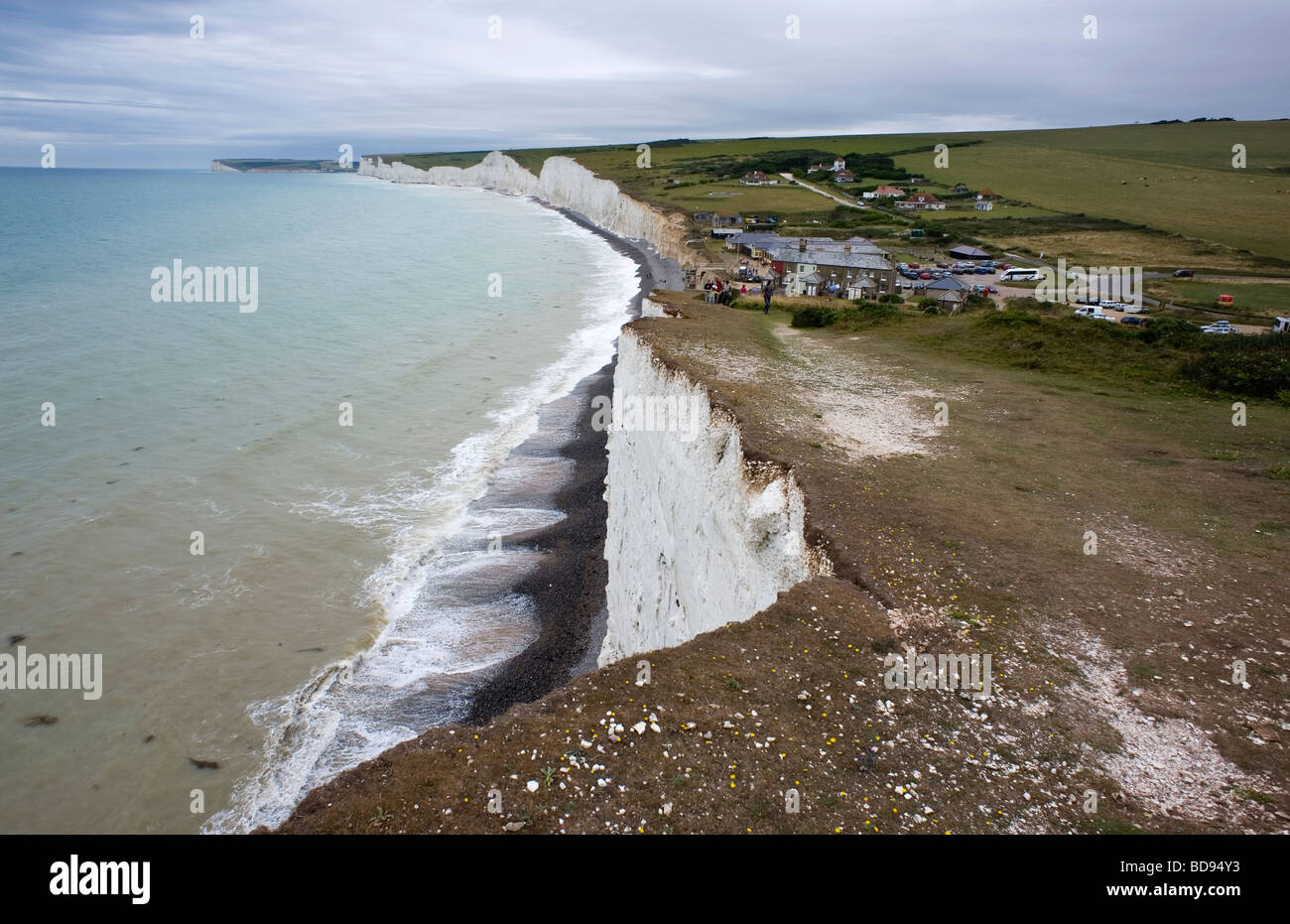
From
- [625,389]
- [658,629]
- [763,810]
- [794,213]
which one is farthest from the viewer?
[794,213]

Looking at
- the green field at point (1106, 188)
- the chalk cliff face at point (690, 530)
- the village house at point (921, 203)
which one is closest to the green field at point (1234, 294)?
the green field at point (1106, 188)

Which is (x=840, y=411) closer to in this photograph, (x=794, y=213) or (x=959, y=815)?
(x=959, y=815)

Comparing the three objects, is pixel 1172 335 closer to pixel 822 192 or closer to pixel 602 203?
pixel 822 192

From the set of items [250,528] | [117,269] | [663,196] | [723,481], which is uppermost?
[663,196]

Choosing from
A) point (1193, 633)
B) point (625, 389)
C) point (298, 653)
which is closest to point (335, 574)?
point (298, 653)

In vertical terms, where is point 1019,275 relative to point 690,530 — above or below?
above

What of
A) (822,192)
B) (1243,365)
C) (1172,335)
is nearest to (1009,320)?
(1172,335)

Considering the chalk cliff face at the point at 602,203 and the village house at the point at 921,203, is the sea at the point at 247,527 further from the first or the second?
the village house at the point at 921,203
